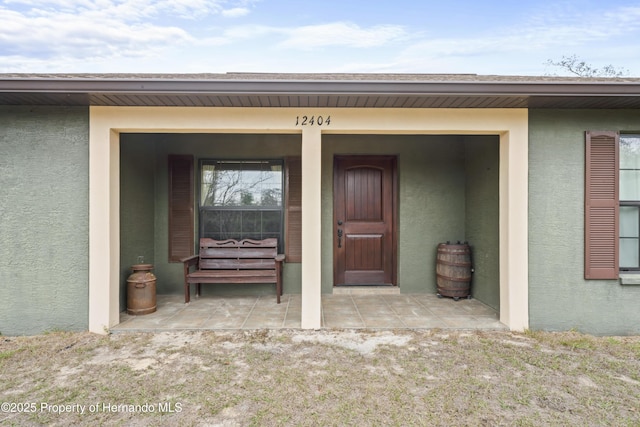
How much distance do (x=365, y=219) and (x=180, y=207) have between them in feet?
8.97

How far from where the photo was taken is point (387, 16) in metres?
9.38

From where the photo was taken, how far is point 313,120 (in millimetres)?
3441

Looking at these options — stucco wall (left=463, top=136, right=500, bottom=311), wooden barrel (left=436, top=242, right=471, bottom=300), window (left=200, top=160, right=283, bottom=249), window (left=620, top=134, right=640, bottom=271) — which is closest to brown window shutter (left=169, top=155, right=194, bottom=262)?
window (left=200, top=160, right=283, bottom=249)

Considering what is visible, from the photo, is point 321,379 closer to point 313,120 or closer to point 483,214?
point 313,120

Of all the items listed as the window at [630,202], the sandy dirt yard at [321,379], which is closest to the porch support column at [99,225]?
the sandy dirt yard at [321,379]

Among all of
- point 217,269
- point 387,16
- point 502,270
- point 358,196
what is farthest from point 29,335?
point 387,16

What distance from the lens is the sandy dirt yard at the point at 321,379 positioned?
6.54 feet

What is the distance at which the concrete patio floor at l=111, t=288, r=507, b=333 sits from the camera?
3533 mm

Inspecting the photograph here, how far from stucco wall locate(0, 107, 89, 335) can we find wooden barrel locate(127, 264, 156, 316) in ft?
1.68

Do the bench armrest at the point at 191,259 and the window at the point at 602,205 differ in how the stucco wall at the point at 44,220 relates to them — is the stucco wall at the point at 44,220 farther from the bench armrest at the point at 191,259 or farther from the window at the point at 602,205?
the window at the point at 602,205

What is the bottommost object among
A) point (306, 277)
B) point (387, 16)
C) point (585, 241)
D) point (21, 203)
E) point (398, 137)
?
point (306, 277)

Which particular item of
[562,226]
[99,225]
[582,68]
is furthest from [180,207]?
[582,68]

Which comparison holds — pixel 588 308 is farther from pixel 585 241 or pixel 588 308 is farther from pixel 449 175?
pixel 449 175

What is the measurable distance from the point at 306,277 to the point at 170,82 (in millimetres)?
2208
